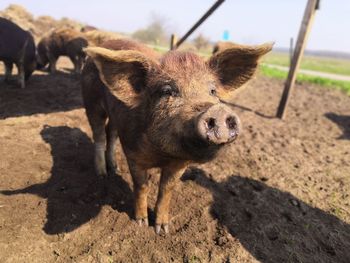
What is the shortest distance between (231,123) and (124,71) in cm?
117

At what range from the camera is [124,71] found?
9.95 ft

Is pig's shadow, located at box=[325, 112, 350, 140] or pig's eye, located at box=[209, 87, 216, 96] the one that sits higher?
pig's eye, located at box=[209, 87, 216, 96]

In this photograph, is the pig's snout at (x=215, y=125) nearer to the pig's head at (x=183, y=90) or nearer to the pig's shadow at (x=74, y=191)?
the pig's head at (x=183, y=90)

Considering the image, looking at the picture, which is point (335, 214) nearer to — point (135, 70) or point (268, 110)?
point (135, 70)

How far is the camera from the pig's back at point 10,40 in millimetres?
7824

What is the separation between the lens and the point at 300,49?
7.57 meters

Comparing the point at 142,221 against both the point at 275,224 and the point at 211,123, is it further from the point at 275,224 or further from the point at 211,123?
the point at 211,123

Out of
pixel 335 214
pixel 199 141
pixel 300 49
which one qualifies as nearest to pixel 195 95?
pixel 199 141

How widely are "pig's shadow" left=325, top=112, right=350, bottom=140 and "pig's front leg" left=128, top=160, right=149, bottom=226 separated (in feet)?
17.4

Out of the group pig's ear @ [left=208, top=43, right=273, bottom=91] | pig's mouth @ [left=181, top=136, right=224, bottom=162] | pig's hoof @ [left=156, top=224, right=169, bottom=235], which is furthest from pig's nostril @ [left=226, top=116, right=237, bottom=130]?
pig's hoof @ [left=156, top=224, right=169, bottom=235]

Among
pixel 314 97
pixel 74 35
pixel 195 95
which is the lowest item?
pixel 314 97

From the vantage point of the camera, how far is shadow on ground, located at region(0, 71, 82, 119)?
675 centimetres

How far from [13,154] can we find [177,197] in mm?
2276

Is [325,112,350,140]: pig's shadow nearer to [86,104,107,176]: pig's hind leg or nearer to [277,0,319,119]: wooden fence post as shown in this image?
[277,0,319,119]: wooden fence post
